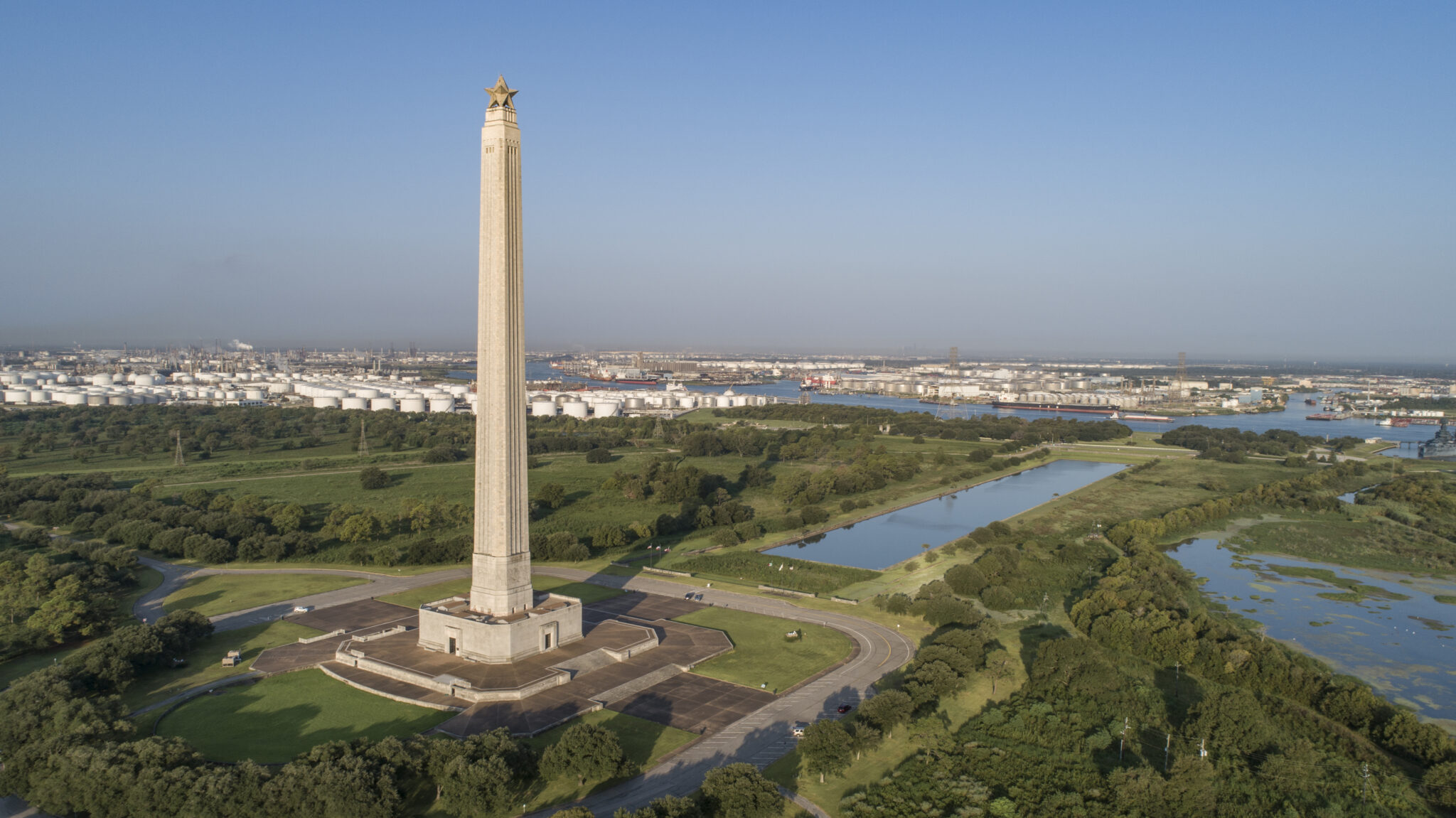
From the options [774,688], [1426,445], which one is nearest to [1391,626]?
[774,688]

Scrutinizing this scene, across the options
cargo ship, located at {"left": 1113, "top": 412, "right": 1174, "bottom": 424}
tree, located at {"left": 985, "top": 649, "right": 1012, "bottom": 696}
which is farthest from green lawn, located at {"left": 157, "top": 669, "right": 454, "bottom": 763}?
cargo ship, located at {"left": 1113, "top": 412, "right": 1174, "bottom": 424}

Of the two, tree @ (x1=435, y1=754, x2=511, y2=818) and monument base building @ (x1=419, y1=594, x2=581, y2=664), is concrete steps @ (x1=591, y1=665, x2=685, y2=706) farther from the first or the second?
tree @ (x1=435, y1=754, x2=511, y2=818)

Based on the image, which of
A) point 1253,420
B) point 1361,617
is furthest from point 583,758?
point 1253,420

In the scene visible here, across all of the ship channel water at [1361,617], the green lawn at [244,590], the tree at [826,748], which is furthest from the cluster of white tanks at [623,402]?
the tree at [826,748]

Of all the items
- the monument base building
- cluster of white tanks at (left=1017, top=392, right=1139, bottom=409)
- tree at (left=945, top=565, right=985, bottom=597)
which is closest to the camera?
the monument base building

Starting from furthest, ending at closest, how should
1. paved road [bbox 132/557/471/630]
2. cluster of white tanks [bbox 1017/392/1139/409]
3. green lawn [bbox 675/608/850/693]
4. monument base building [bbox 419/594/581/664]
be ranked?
cluster of white tanks [bbox 1017/392/1139/409] → paved road [bbox 132/557/471/630] → green lawn [bbox 675/608/850/693] → monument base building [bbox 419/594/581/664]

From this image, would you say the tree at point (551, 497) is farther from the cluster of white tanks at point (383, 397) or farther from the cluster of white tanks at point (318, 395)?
the cluster of white tanks at point (383, 397)

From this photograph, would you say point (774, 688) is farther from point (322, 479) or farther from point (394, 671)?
point (322, 479)
